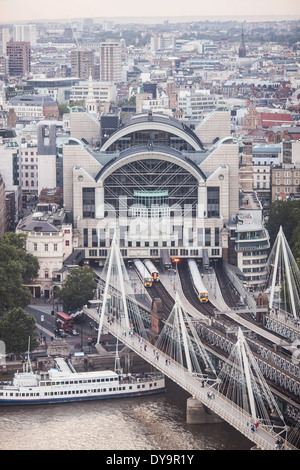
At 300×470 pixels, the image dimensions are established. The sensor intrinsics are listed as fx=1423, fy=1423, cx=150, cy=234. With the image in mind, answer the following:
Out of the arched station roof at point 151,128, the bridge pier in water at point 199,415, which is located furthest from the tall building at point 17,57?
the bridge pier in water at point 199,415

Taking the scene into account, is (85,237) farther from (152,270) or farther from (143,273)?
(143,273)

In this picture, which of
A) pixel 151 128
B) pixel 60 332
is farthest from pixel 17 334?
pixel 151 128

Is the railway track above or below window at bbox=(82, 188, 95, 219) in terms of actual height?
below

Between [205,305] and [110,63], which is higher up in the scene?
[110,63]

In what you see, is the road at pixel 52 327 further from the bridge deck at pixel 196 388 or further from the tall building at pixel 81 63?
the tall building at pixel 81 63

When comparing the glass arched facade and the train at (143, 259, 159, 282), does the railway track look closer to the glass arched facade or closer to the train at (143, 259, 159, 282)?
the train at (143, 259, 159, 282)

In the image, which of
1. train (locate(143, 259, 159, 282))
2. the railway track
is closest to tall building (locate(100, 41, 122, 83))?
train (locate(143, 259, 159, 282))
